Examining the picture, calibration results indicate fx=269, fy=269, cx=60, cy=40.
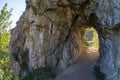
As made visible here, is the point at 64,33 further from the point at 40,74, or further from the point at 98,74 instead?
the point at 98,74

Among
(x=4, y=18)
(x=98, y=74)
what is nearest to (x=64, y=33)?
(x=98, y=74)

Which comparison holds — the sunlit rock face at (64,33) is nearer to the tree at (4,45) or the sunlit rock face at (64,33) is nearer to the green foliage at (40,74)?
the green foliage at (40,74)

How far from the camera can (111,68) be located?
734 inches

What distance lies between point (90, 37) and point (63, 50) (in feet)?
68.6

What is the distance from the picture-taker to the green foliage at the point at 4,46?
33.8 ft

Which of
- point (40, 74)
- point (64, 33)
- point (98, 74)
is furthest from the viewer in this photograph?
point (64, 33)

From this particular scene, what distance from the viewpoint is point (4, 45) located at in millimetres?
11062

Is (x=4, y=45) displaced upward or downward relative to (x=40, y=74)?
upward

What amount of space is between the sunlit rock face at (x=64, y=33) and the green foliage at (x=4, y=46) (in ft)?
29.7

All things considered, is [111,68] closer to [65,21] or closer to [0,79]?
[65,21]

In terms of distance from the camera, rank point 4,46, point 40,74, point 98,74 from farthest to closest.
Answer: point 40,74, point 98,74, point 4,46

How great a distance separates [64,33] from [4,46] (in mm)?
11326

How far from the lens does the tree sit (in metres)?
10.3

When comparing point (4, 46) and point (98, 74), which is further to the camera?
point (98, 74)
